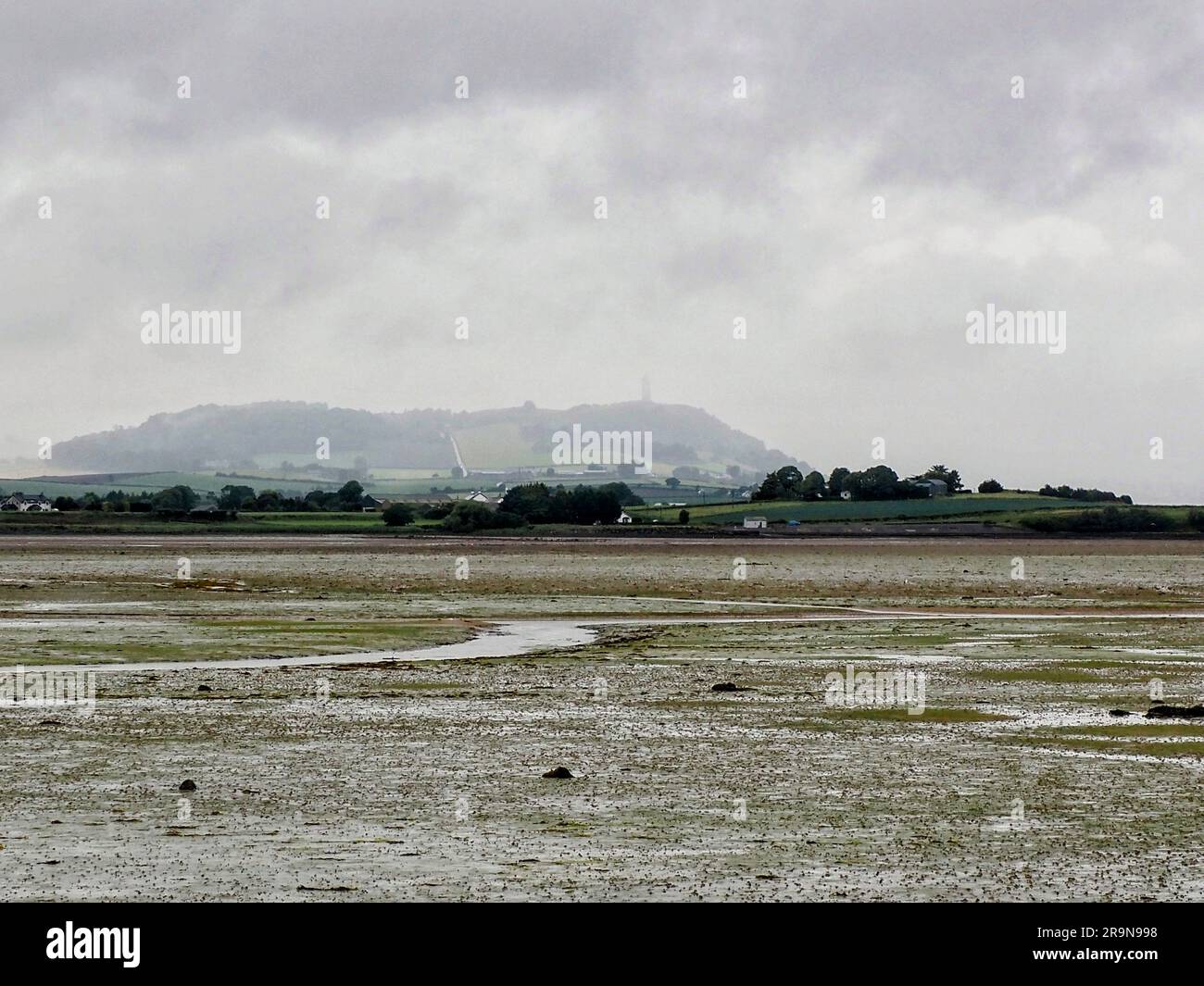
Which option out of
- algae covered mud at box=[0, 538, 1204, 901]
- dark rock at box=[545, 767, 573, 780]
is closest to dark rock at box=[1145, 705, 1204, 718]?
algae covered mud at box=[0, 538, 1204, 901]

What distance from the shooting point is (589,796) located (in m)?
23.2

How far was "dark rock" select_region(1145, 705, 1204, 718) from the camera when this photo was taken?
106ft

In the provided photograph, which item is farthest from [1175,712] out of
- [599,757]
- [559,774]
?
[559,774]

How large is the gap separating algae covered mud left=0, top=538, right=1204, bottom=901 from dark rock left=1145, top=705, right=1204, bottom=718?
0.65 meters

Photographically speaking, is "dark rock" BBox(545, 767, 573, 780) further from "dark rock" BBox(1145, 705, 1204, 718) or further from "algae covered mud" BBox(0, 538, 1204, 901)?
"dark rock" BBox(1145, 705, 1204, 718)

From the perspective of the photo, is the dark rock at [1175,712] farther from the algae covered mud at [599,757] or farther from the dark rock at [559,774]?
the dark rock at [559,774]

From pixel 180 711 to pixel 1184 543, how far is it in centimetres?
15975

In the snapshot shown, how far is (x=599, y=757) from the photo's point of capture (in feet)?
89.1

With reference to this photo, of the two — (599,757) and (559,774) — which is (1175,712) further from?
(559,774)

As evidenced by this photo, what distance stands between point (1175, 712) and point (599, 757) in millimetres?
12656

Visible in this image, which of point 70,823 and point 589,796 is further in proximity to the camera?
point 589,796
